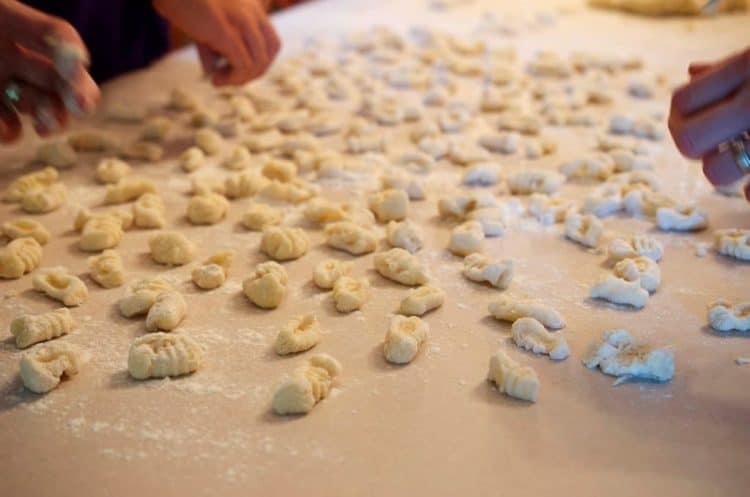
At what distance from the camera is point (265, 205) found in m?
1.47

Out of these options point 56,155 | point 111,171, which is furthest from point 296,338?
point 56,155

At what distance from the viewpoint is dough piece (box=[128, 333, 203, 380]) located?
1.04 metres

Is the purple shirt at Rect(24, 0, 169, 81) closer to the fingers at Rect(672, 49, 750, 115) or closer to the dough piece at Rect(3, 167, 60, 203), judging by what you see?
the dough piece at Rect(3, 167, 60, 203)

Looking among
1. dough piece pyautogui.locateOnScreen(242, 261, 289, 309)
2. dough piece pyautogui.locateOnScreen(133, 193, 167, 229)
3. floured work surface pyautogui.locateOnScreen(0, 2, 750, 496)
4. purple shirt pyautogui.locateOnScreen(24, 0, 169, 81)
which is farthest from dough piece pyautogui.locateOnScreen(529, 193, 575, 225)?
purple shirt pyautogui.locateOnScreen(24, 0, 169, 81)

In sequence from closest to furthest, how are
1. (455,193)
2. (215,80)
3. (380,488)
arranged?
1. (380,488)
2. (455,193)
3. (215,80)

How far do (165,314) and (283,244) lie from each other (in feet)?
0.82

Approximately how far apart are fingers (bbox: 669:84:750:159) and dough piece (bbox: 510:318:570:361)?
0.28 metres

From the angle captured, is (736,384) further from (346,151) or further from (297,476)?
(346,151)

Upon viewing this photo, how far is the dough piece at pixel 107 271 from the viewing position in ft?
4.06

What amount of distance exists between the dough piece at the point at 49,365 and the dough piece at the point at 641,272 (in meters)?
0.75

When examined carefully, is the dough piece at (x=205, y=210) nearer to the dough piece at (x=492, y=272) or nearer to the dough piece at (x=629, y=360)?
the dough piece at (x=492, y=272)

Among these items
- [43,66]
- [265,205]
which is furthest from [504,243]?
[43,66]

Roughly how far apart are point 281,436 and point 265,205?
1.95ft

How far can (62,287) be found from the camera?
1.21m
